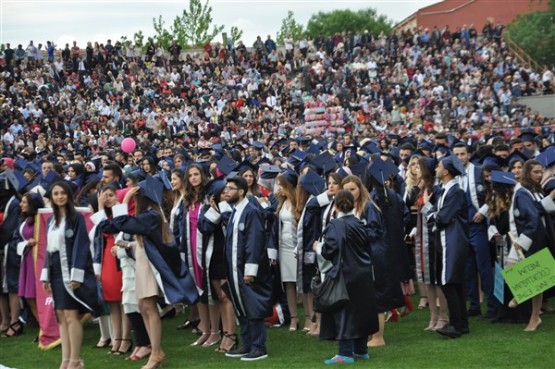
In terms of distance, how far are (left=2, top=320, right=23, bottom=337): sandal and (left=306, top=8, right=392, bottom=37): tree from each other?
104m

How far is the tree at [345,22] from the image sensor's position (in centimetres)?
11750

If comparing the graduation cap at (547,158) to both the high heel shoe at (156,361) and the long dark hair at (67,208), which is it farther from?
the long dark hair at (67,208)

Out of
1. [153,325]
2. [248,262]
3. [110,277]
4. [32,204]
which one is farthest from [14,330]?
[248,262]

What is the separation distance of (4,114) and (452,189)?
28.1 meters

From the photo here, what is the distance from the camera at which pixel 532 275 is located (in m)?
11.0

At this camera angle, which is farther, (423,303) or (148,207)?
(423,303)

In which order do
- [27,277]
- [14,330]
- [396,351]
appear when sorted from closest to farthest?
1. [396,351]
2. [27,277]
3. [14,330]

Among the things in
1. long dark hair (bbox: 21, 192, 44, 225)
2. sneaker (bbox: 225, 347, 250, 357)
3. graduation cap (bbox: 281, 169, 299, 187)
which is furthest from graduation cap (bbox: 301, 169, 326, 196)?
long dark hair (bbox: 21, 192, 44, 225)

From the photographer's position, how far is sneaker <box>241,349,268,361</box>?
34.3ft

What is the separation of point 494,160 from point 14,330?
6.37 meters

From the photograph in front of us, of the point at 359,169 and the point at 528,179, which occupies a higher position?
the point at 359,169

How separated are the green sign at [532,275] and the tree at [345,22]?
10578cm

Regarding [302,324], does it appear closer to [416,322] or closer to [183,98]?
[416,322]

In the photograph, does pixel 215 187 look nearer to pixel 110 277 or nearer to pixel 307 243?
pixel 307 243
